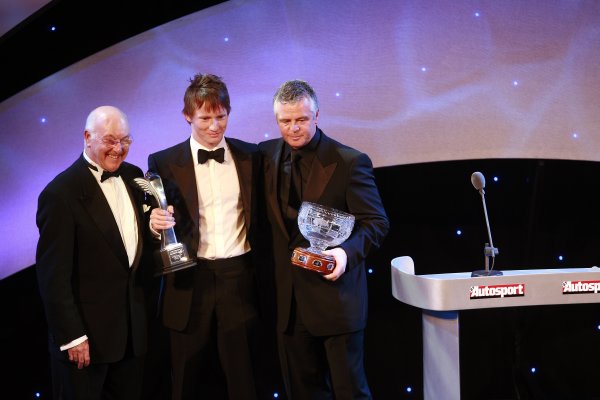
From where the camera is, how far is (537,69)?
4.34 m

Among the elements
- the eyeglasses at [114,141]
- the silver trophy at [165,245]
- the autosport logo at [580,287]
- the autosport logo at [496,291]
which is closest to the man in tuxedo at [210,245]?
the silver trophy at [165,245]

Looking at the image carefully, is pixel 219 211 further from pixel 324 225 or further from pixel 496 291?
pixel 496 291

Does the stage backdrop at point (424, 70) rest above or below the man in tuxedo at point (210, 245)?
above

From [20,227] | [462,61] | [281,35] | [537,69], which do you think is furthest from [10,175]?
[537,69]

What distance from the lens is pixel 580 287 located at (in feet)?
9.98

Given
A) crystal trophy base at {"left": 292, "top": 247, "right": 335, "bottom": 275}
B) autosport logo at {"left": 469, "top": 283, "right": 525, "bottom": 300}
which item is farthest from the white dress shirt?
autosport logo at {"left": 469, "top": 283, "right": 525, "bottom": 300}

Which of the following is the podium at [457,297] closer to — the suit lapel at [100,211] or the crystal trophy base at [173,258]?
the crystal trophy base at [173,258]

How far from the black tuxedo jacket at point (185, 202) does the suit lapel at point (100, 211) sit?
0.28 m

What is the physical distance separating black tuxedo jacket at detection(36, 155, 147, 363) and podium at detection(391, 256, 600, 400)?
51.0 inches

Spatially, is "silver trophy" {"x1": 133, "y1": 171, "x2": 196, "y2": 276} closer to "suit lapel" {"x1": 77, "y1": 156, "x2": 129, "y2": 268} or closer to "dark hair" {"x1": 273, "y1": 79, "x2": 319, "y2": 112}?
"suit lapel" {"x1": 77, "y1": 156, "x2": 129, "y2": 268}

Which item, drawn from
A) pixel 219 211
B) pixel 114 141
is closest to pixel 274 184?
pixel 219 211

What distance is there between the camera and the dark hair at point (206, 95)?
3191 millimetres

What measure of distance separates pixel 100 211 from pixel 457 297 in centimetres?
163

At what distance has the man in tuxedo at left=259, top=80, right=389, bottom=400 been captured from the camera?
3.12m
